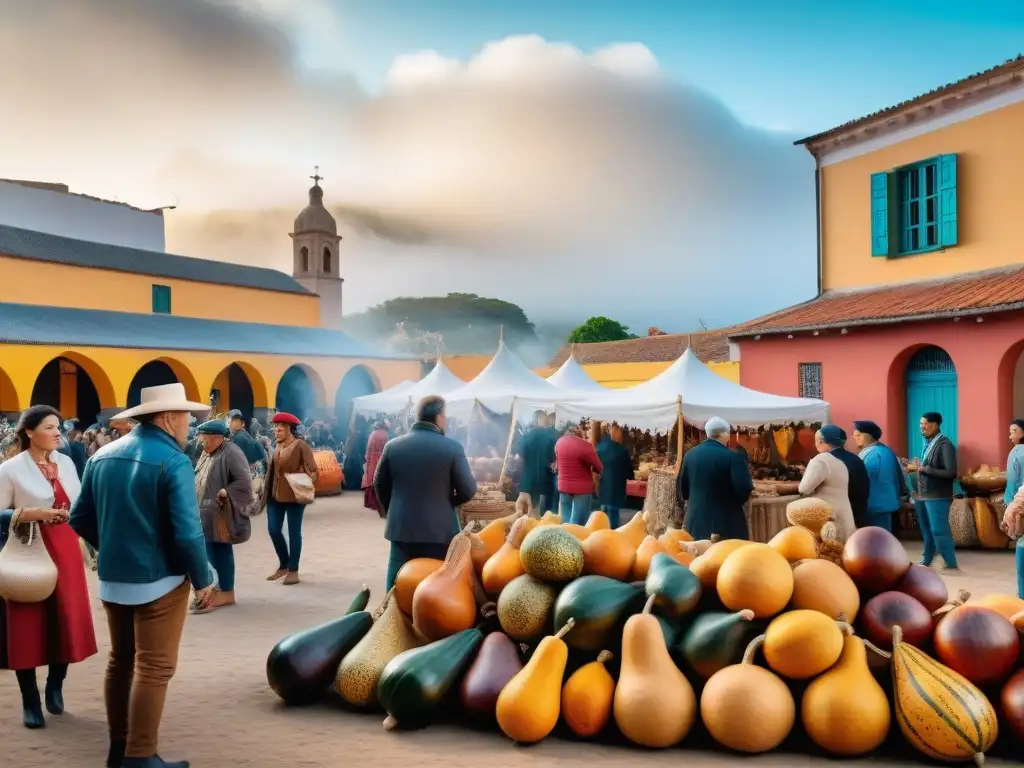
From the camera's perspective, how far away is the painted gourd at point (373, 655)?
4.67 meters

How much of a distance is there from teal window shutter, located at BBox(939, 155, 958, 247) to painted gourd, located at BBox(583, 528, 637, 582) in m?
12.1

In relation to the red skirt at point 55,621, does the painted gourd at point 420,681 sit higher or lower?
lower

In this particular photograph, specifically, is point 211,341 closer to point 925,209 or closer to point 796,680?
point 925,209

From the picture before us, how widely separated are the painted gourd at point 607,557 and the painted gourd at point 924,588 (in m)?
1.43

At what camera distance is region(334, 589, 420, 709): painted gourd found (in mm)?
4672

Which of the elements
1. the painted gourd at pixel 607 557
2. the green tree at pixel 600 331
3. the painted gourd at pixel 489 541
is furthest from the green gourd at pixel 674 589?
the green tree at pixel 600 331

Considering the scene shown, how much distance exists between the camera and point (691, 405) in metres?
11.4

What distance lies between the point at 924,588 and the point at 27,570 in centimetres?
461

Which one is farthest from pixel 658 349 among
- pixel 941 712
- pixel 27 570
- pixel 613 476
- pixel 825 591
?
pixel 27 570

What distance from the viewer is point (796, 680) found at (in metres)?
4.17

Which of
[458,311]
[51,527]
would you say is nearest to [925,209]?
[51,527]

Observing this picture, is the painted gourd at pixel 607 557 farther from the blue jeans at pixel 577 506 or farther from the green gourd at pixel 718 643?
the blue jeans at pixel 577 506

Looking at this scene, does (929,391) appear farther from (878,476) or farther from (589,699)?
(589,699)

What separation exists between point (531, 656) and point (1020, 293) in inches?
412
